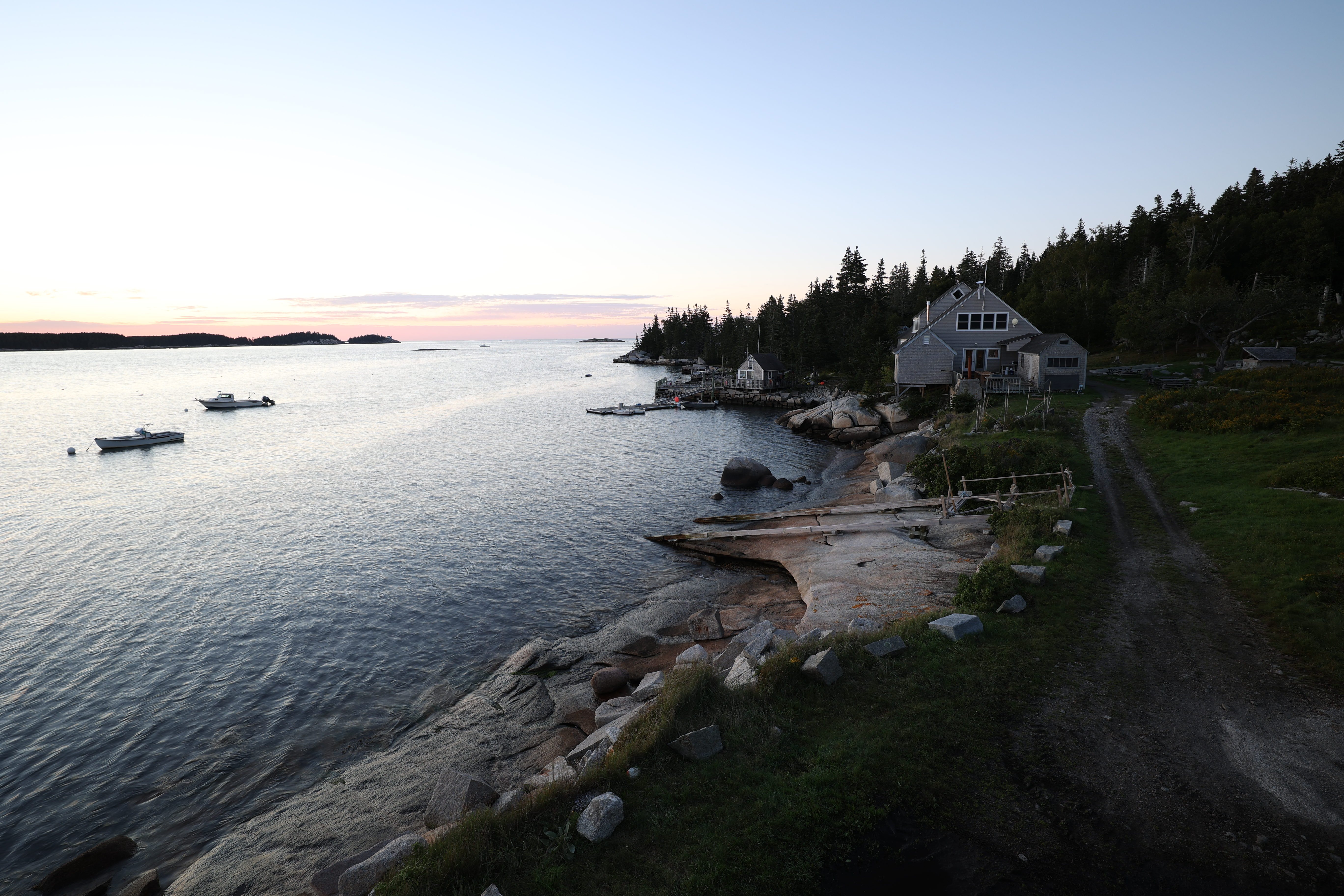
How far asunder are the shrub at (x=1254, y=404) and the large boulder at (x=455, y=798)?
3821 centimetres

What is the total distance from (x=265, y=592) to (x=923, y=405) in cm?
5436

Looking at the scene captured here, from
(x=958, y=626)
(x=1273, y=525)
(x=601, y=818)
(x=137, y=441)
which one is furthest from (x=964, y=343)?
(x=137, y=441)

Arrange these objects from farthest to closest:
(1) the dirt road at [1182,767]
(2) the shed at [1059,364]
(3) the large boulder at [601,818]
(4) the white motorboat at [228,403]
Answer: (4) the white motorboat at [228,403] → (2) the shed at [1059,364] → (3) the large boulder at [601,818] → (1) the dirt road at [1182,767]

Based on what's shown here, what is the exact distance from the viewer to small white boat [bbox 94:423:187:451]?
59.3 m

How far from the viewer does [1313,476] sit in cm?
2098

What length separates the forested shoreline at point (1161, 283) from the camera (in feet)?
186

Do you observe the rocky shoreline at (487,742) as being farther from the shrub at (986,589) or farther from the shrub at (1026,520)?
the shrub at (1026,520)

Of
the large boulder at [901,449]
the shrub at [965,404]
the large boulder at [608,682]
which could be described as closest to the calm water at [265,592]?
the large boulder at [608,682]

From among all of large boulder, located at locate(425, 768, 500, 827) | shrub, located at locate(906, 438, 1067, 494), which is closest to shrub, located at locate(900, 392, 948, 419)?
shrub, located at locate(906, 438, 1067, 494)

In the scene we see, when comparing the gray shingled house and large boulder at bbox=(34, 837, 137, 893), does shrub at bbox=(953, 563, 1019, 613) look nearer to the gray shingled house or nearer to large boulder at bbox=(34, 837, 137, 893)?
large boulder at bbox=(34, 837, 137, 893)

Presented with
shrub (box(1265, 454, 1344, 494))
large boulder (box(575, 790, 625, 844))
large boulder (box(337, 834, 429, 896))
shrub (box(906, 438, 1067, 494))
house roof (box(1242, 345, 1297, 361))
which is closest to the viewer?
large boulder (box(575, 790, 625, 844))

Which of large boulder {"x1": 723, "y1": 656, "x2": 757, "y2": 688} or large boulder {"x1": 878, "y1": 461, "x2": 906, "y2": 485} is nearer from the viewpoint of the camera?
large boulder {"x1": 723, "y1": 656, "x2": 757, "y2": 688}

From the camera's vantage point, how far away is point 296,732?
626 inches

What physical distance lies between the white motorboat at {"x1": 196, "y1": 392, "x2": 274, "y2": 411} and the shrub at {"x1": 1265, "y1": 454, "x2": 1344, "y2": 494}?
11661 cm
